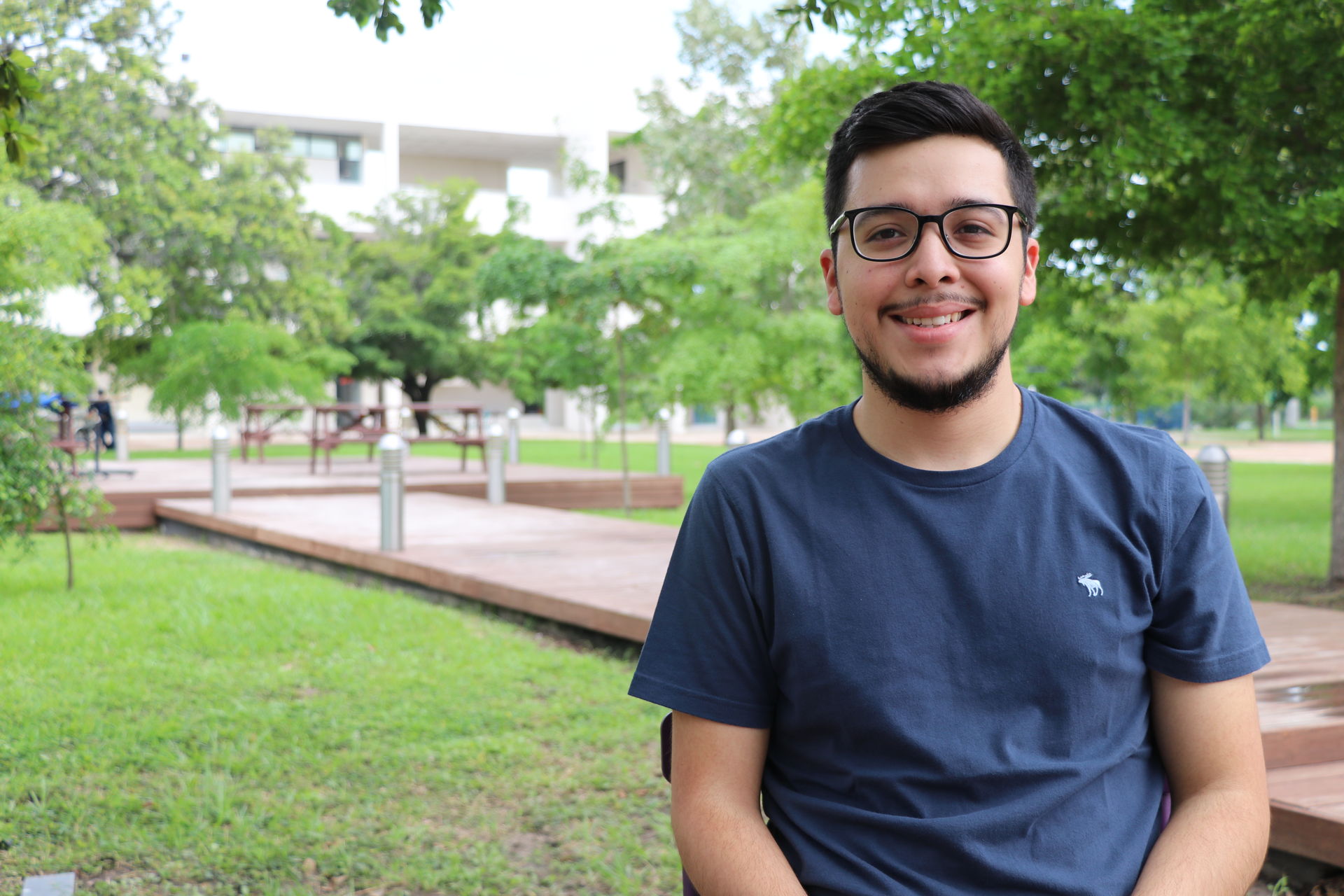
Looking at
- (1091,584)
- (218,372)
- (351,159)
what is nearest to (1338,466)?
(1091,584)

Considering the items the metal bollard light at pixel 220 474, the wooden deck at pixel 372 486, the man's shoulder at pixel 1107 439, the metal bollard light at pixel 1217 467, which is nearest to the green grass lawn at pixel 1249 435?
the wooden deck at pixel 372 486

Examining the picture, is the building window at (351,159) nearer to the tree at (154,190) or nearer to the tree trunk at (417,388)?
the tree trunk at (417,388)

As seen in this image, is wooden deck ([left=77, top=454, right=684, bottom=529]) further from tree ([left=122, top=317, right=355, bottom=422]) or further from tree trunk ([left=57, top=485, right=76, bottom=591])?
tree ([left=122, top=317, right=355, bottom=422])

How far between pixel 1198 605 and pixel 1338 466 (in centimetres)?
739

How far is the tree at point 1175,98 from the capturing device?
21.2ft

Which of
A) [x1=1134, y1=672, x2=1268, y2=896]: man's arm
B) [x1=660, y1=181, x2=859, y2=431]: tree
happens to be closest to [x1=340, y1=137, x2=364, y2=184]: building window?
[x1=660, y1=181, x2=859, y2=431]: tree

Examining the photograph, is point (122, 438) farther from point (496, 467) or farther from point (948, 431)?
point (948, 431)

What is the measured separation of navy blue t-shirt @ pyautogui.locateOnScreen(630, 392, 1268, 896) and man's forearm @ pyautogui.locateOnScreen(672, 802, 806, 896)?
0.07 metres

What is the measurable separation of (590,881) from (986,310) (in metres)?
2.47

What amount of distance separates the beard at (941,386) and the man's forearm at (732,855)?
2.10ft

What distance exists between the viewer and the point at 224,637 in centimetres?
686

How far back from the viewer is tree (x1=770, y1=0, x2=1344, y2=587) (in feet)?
21.2

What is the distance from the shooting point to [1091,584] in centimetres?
175

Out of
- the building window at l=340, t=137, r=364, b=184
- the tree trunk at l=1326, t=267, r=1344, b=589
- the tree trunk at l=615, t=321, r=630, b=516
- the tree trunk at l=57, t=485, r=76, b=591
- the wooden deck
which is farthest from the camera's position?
the building window at l=340, t=137, r=364, b=184
